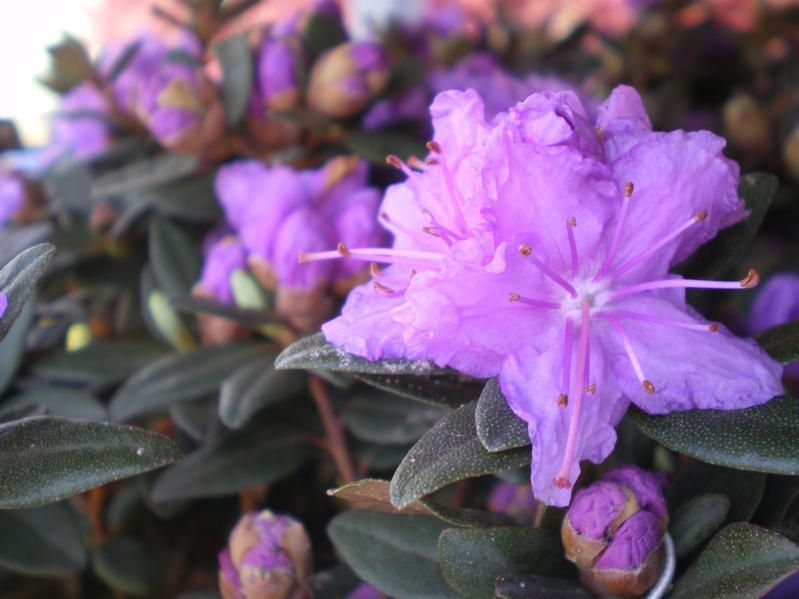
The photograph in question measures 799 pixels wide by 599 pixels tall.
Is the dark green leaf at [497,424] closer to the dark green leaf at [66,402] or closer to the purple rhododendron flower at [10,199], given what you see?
the dark green leaf at [66,402]

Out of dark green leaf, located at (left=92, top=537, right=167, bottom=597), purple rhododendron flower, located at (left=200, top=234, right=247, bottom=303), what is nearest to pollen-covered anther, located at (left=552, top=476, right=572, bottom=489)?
purple rhododendron flower, located at (left=200, top=234, right=247, bottom=303)

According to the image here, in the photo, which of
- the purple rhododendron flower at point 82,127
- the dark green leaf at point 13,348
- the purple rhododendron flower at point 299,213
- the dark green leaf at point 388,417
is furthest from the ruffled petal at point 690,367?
the purple rhododendron flower at point 82,127

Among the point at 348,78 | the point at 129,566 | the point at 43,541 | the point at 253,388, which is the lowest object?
the point at 129,566

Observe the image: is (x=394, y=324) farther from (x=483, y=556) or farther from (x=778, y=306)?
(x=778, y=306)

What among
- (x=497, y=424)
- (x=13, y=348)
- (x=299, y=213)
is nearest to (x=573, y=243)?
(x=497, y=424)

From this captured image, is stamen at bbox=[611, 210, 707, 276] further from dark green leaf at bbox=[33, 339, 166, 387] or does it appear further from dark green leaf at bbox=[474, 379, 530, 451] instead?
dark green leaf at bbox=[33, 339, 166, 387]
